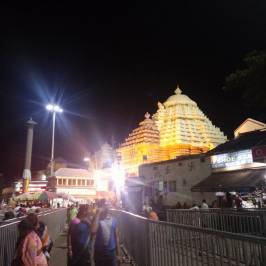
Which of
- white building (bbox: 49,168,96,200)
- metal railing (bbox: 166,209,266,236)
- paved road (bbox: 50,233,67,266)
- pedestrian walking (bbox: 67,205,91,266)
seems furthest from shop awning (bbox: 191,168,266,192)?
white building (bbox: 49,168,96,200)

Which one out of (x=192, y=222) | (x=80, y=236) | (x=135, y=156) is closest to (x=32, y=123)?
(x=135, y=156)

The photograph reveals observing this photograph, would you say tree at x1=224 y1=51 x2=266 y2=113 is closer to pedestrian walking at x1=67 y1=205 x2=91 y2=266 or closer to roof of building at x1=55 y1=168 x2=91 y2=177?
pedestrian walking at x1=67 y1=205 x2=91 y2=266

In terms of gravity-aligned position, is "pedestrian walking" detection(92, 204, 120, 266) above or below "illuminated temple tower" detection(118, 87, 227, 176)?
below

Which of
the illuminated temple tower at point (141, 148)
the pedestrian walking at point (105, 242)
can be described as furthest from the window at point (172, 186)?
the pedestrian walking at point (105, 242)

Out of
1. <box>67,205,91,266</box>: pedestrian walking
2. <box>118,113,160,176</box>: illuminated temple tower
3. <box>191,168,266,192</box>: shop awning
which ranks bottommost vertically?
<box>67,205,91,266</box>: pedestrian walking

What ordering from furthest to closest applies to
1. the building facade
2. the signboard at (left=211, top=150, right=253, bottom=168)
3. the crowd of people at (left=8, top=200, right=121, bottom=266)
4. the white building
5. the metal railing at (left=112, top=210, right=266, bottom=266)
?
1. the white building
2. the building facade
3. the signboard at (left=211, top=150, right=253, bottom=168)
4. the crowd of people at (left=8, top=200, right=121, bottom=266)
5. the metal railing at (left=112, top=210, right=266, bottom=266)

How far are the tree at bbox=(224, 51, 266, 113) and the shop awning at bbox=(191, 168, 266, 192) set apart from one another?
10504 mm

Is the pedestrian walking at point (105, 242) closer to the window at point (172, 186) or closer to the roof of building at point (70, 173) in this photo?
the window at point (172, 186)

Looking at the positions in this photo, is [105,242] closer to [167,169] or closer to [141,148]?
[167,169]

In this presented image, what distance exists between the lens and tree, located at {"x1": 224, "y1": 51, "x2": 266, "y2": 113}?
12.7 m

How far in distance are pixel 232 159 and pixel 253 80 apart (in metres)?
15.7

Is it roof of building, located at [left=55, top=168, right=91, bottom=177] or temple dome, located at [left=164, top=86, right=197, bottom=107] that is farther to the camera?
temple dome, located at [left=164, top=86, right=197, bottom=107]

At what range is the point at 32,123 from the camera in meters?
62.7

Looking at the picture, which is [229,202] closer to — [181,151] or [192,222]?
[192,222]
